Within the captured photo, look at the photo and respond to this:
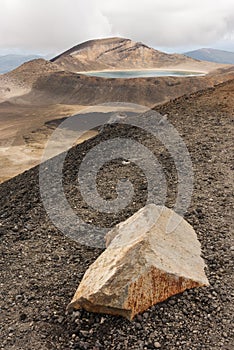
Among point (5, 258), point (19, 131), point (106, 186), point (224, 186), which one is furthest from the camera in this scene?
point (19, 131)

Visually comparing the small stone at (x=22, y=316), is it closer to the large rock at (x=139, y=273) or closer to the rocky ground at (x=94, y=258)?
the rocky ground at (x=94, y=258)

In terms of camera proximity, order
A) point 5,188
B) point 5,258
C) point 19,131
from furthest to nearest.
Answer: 1. point 19,131
2. point 5,188
3. point 5,258

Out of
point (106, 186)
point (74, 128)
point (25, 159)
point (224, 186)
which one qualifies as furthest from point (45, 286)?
point (74, 128)

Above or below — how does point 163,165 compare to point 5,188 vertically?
above

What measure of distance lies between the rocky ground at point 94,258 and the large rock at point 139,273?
169 millimetres

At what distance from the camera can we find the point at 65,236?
8086 mm

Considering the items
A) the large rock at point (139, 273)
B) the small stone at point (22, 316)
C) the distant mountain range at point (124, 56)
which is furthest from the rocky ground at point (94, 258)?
the distant mountain range at point (124, 56)

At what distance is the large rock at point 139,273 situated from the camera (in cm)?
544

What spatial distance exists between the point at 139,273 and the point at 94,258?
6.36ft

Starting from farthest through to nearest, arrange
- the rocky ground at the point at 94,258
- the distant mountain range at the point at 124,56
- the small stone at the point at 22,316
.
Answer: the distant mountain range at the point at 124,56, the small stone at the point at 22,316, the rocky ground at the point at 94,258

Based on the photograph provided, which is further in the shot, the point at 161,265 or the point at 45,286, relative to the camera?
the point at 45,286

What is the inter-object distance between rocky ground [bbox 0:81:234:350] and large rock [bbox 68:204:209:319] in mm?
169

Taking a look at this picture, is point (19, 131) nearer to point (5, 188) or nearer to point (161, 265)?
point (5, 188)

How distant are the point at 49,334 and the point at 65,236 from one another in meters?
2.70
